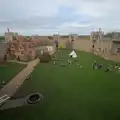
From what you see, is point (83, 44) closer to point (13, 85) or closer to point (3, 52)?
point (3, 52)

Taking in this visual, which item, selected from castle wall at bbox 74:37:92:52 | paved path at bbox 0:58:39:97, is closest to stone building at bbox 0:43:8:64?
paved path at bbox 0:58:39:97

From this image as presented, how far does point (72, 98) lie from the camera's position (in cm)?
1330

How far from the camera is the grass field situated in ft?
35.3

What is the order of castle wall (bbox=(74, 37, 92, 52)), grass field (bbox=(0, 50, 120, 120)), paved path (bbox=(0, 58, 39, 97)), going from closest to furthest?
grass field (bbox=(0, 50, 120, 120)) → paved path (bbox=(0, 58, 39, 97)) → castle wall (bbox=(74, 37, 92, 52))

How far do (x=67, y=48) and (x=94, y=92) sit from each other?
40.5 meters

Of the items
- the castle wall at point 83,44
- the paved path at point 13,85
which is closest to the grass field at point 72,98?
the paved path at point 13,85

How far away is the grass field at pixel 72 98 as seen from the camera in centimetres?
1077

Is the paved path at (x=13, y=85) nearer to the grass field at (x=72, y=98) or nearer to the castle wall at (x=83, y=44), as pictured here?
the grass field at (x=72, y=98)

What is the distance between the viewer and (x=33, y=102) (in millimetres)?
12664

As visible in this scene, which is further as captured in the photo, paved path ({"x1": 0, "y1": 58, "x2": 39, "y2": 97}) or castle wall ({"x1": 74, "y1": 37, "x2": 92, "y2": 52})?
castle wall ({"x1": 74, "y1": 37, "x2": 92, "y2": 52})

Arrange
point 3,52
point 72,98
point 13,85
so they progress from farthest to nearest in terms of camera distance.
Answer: point 3,52 < point 13,85 < point 72,98

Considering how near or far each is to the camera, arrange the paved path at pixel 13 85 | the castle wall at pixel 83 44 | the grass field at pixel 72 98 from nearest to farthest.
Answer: the grass field at pixel 72 98
the paved path at pixel 13 85
the castle wall at pixel 83 44

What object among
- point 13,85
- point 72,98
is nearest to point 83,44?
point 13,85

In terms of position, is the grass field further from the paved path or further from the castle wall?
the castle wall
